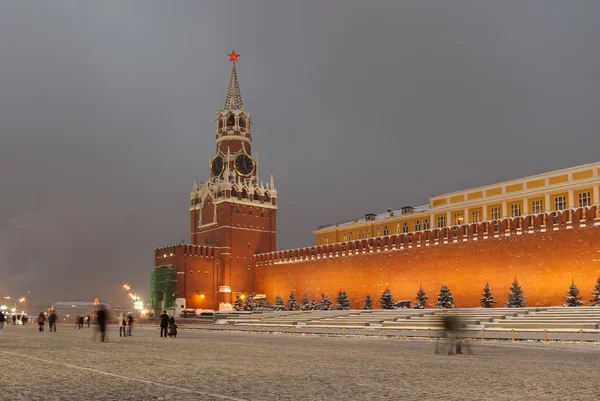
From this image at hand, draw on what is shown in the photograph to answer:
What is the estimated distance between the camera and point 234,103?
6850 centimetres

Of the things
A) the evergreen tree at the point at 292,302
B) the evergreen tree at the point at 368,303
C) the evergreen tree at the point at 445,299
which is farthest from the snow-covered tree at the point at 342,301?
the evergreen tree at the point at 445,299

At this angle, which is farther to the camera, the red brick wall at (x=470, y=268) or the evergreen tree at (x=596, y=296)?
the red brick wall at (x=470, y=268)

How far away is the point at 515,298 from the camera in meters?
37.0

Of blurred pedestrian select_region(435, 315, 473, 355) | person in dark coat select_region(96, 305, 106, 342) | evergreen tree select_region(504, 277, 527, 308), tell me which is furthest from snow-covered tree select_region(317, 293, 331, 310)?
blurred pedestrian select_region(435, 315, 473, 355)

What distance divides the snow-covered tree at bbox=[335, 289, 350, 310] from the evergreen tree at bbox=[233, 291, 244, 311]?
10.8m

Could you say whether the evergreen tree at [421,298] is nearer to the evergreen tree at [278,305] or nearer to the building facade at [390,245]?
the building facade at [390,245]

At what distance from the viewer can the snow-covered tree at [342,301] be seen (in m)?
49.2

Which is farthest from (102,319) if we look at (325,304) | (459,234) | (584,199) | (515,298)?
(584,199)

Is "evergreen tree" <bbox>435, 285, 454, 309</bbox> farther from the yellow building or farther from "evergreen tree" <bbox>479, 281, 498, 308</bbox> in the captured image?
the yellow building

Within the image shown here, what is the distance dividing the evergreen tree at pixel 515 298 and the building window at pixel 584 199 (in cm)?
846

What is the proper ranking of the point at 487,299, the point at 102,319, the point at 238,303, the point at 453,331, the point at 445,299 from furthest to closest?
the point at 238,303
the point at 445,299
the point at 487,299
the point at 102,319
the point at 453,331

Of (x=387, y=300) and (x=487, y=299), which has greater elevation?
(x=487, y=299)

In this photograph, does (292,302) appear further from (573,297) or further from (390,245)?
(573,297)

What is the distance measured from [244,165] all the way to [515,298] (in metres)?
35.5
